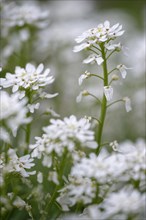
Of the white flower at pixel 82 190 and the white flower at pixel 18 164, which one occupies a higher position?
the white flower at pixel 18 164

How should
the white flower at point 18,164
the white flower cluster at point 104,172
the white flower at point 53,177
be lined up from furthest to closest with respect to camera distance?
the white flower at point 18,164 → the white flower at point 53,177 → the white flower cluster at point 104,172

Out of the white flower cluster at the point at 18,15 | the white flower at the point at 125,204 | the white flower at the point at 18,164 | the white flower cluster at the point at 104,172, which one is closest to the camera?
the white flower at the point at 125,204

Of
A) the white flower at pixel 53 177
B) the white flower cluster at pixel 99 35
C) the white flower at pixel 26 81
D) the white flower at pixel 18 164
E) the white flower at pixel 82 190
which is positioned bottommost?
the white flower at pixel 82 190

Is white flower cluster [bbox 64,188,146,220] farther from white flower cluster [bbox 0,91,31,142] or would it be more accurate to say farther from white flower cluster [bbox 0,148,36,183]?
white flower cluster [bbox 0,91,31,142]

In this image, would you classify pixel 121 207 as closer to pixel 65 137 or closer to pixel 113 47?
pixel 65 137

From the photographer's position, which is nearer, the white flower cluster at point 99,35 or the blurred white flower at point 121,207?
the blurred white flower at point 121,207

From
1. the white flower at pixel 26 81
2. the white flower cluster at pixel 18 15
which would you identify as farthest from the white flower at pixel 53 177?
the white flower cluster at pixel 18 15

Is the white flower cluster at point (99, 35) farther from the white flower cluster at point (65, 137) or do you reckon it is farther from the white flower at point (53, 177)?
the white flower at point (53, 177)

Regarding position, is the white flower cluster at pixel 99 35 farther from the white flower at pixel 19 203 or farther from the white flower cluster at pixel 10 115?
the white flower at pixel 19 203
